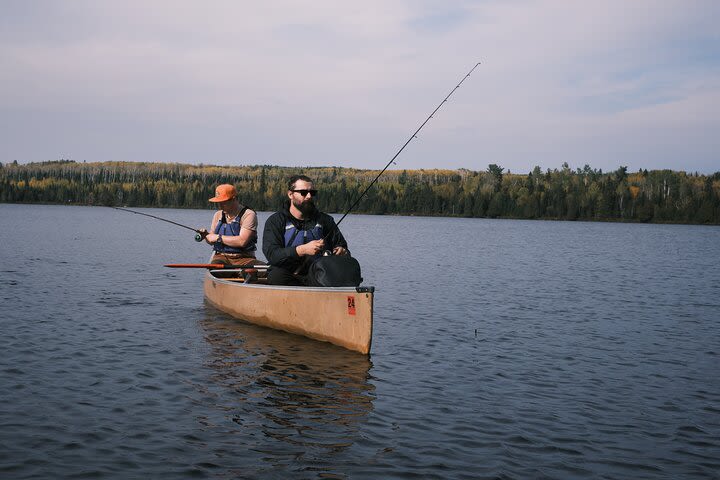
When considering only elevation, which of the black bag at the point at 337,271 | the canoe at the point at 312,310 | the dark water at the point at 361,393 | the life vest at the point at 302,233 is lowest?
the dark water at the point at 361,393

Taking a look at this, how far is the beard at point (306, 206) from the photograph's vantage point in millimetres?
10969

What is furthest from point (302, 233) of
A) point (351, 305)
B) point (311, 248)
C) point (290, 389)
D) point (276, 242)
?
point (290, 389)

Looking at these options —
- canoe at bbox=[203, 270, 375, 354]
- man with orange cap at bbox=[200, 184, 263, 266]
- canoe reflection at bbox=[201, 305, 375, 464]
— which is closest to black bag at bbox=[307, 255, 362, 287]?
canoe at bbox=[203, 270, 375, 354]

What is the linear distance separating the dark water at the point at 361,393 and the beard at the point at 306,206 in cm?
224

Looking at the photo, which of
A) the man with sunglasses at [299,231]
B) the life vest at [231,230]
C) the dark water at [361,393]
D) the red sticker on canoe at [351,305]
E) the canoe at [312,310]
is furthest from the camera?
the life vest at [231,230]

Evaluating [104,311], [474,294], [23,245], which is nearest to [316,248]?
[104,311]

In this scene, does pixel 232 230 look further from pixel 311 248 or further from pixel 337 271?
pixel 337 271

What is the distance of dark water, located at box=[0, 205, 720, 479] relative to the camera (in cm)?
656

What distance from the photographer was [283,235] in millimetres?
11281

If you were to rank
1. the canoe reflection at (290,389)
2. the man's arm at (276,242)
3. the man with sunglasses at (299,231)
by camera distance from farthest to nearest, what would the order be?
the man's arm at (276,242) < the man with sunglasses at (299,231) < the canoe reflection at (290,389)

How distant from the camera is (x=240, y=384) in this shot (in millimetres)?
9258

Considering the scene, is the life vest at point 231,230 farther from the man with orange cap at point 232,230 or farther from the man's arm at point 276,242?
the man's arm at point 276,242

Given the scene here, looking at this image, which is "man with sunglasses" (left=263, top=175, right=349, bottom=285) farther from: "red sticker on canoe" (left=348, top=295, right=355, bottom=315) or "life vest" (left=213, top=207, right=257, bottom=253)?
"life vest" (left=213, top=207, right=257, bottom=253)

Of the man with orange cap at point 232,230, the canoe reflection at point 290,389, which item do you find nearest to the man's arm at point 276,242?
the canoe reflection at point 290,389
